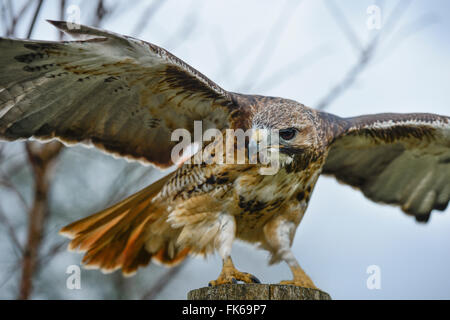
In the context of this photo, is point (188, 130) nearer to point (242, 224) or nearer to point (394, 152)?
point (242, 224)

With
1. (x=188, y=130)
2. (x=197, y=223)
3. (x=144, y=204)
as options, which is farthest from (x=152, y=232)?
(x=188, y=130)

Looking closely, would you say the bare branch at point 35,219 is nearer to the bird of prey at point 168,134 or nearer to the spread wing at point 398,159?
the bird of prey at point 168,134

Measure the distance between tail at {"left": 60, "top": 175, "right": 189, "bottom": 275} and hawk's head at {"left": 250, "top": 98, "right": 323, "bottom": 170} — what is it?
0.93 meters

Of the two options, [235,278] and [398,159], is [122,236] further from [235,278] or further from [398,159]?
[398,159]

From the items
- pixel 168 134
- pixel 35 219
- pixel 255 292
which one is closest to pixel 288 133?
pixel 168 134

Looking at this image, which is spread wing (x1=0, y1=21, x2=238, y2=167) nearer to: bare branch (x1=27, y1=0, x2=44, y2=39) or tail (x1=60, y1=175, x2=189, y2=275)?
bare branch (x1=27, y1=0, x2=44, y2=39)

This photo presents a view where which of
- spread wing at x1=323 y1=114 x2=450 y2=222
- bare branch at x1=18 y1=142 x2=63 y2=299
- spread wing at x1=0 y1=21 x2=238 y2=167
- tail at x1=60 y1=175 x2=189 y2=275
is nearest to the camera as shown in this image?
bare branch at x1=18 y1=142 x2=63 y2=299

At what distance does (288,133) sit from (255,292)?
1341 mm

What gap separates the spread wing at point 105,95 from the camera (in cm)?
376

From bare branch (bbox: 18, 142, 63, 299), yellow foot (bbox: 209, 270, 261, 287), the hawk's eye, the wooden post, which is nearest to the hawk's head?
the hawk's eye

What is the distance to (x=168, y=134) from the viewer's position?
4.75 meters

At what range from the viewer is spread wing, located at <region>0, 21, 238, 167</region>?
12.3 ft

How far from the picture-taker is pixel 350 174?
548cm

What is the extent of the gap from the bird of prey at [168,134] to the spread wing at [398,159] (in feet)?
0.07
